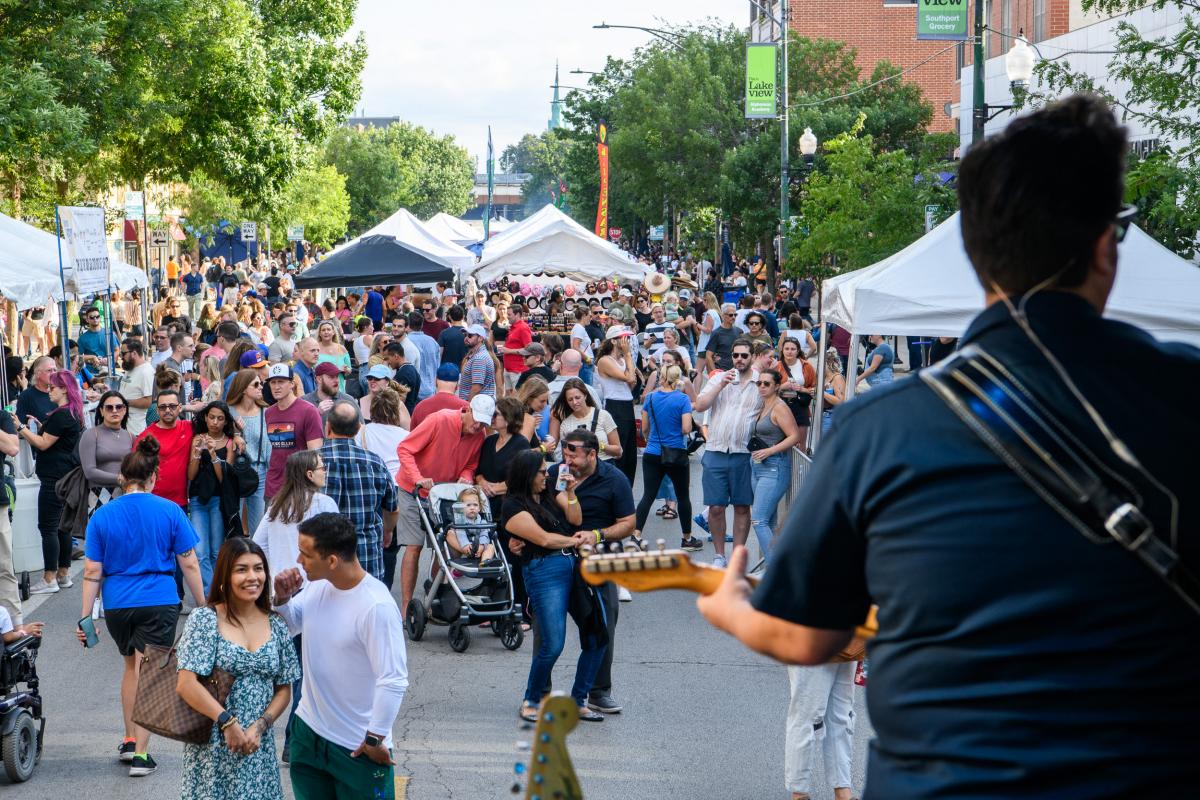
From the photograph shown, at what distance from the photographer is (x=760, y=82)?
112ft

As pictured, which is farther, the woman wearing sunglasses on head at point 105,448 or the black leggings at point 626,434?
the black leggings at point 626,434

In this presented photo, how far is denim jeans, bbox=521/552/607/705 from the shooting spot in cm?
809

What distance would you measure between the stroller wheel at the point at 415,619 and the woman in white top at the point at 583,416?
1964mm

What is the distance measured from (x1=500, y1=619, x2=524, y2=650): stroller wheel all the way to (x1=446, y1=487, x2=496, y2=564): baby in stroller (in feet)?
1.62

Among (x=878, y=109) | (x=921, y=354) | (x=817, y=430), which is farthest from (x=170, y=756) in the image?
(x=878, y=109)

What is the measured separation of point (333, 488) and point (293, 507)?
859 mm

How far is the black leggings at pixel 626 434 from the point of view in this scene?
530 inches

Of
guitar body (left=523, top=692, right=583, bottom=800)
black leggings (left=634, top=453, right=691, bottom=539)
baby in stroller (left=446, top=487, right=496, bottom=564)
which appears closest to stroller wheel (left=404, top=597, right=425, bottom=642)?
baby in stroller (left=446, top=487, right=496, bottom=564)

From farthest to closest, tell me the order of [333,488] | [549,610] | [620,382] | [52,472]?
1. [620,382]
2. [52,472]
3. [333,488]
4. [549,610]

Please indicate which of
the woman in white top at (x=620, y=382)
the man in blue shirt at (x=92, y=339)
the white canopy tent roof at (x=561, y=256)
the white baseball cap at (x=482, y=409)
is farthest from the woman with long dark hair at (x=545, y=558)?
the white canopy tent roof at (x=561, y=256)

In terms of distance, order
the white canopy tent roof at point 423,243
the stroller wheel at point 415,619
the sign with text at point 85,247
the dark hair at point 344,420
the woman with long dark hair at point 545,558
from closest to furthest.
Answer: the woman with long dark hair at point 545,558 < the dark hair at point 344,420 < the stroller wheel at point 415,619 < the sign with text at point 85,247 < the white canopy tent roof at point 423,243

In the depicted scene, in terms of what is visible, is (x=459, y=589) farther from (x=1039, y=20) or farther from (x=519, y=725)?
(x=1039, y=20)

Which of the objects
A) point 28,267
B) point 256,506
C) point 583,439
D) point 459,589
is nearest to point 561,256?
point 28,267

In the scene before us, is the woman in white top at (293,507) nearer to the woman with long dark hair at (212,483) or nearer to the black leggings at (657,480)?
the woman with long dark hair at (212,483)
